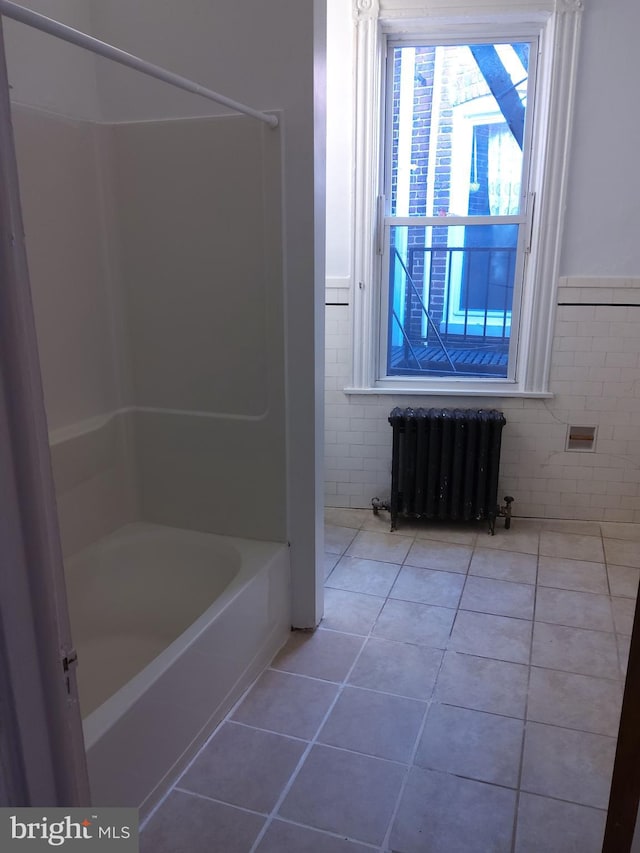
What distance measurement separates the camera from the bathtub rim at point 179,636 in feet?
4.98

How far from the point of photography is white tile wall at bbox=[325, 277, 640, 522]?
320 cm

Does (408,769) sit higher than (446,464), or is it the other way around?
(446,464)

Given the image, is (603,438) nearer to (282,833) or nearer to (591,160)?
(591,160)

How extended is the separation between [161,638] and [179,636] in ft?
0.95

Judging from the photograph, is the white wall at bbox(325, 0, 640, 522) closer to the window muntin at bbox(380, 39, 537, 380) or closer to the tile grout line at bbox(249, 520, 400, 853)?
the window muntin at bbox(380, 39, 537, 380)

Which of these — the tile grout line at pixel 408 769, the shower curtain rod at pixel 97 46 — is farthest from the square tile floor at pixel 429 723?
the shower curtain rod at pixel 97 46

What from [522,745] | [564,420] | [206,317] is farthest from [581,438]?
[206,317]

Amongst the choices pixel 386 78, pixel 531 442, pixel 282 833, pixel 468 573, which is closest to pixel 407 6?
pixel 386 78

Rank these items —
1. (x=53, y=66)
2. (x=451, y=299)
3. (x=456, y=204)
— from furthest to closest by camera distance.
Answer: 1. (x=451, y=299)
2. (x=456, y=204)
3. (x=53, y=66)

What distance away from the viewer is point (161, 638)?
90.0 inches

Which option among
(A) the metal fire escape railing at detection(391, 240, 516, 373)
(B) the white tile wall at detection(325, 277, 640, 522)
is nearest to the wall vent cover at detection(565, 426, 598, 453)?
(B) the white tile wall at detection(325, 277, 640, 522)

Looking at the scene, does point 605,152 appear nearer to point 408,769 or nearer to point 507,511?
point 507,511

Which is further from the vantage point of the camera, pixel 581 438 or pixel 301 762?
pixel 581 438

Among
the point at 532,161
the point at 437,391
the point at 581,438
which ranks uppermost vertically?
the point at 532,161
